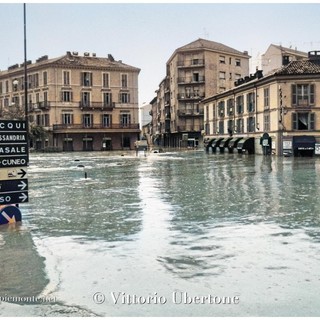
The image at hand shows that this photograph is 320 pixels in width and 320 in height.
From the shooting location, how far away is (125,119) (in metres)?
82.9

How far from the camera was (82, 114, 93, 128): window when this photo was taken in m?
80.3

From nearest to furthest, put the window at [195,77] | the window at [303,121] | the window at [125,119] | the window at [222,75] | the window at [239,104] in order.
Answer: the window at [303,121], the window at [239,104], the window at [125,119], the window at [195,77], the window at [222,75]

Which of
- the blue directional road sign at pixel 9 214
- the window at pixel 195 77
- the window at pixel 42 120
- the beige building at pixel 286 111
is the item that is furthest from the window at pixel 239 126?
the blue directional road sign at pixel 9 214

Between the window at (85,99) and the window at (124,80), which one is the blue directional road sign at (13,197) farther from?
the window at (124,80)

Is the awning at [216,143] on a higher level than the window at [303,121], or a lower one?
lower

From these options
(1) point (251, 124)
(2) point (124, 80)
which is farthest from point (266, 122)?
(2) point (124, 80)

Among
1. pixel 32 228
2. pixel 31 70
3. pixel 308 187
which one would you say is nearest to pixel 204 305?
pixel 32 228

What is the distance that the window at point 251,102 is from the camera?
5284 centimetres

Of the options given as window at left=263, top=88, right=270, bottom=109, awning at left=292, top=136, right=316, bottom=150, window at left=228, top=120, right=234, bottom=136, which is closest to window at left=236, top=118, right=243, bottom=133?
window at left=228, top=120, right=234, bottom=136

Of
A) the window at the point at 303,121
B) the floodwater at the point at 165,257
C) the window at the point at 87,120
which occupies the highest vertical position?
the window at the point at 87,120

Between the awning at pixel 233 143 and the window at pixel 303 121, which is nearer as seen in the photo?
the window at pixel 303 121

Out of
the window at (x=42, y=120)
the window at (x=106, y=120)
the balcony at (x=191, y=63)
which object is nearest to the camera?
the window at (x=42, y=120)

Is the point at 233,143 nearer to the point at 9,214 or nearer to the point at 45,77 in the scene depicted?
the point at 45,77

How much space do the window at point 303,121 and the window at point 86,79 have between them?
1736 inches
